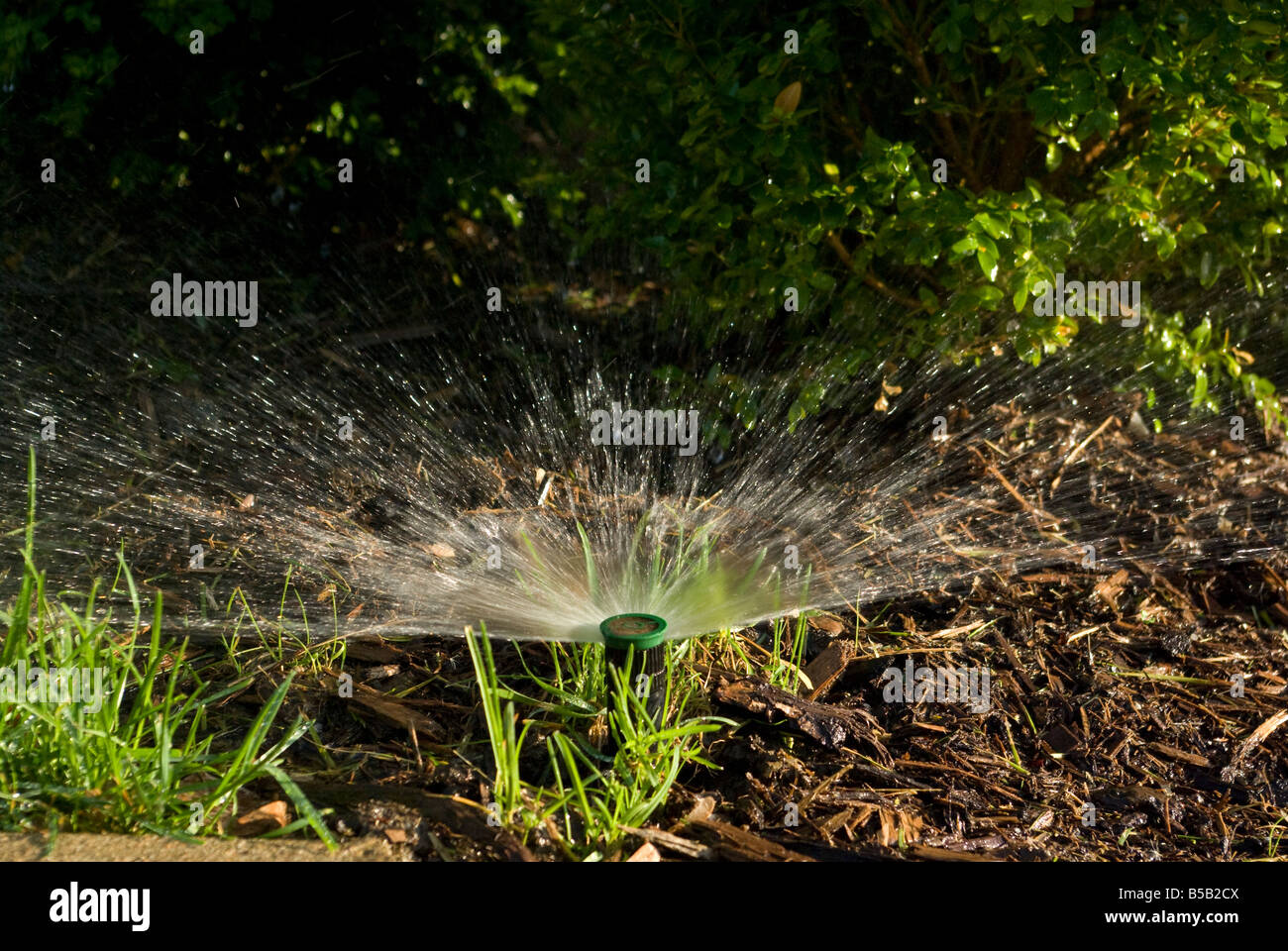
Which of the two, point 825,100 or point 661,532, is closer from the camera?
point 661,532

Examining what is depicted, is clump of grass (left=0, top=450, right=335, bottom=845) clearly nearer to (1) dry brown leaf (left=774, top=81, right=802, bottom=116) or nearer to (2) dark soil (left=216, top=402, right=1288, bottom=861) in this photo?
(2) dark soil (left=216, top=402, right=1288, bottom=861)

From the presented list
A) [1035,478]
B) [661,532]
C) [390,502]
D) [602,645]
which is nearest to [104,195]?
[390,502]

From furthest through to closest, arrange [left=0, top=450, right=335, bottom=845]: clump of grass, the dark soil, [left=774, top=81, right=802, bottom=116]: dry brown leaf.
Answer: [left=774, top=81, right=802, bottom=116]: dry brown leaf, the dark soil, [left=0, top=450, right=335, bottom=845]: clump of grass

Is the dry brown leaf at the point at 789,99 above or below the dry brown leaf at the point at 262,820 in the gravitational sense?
above

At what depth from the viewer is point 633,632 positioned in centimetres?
267

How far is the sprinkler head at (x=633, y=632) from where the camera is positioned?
265 centimetres

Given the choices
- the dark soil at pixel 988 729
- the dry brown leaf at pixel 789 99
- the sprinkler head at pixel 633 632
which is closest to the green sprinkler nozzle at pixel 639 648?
the sprinkler head at pixel 633 632

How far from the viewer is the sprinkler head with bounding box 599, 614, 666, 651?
2648 millimetres

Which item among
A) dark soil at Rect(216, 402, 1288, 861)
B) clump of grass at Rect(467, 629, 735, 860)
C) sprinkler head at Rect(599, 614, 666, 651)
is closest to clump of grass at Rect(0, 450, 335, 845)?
dark soil at Rect(216, 402, 1288, 861)

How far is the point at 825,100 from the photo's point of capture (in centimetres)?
399

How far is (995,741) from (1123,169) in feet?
6.11

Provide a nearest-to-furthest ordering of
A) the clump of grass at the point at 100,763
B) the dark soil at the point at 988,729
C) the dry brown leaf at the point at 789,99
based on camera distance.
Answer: the clump of grass at the point at 100,763, the dark soil at the point at 988,729, the dry brown leaf at the point at 789,99

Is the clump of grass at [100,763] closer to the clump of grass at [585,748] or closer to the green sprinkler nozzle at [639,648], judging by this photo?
the clump of grass at [585,748]

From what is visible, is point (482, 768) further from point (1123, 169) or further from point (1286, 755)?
point (1123, 169)
